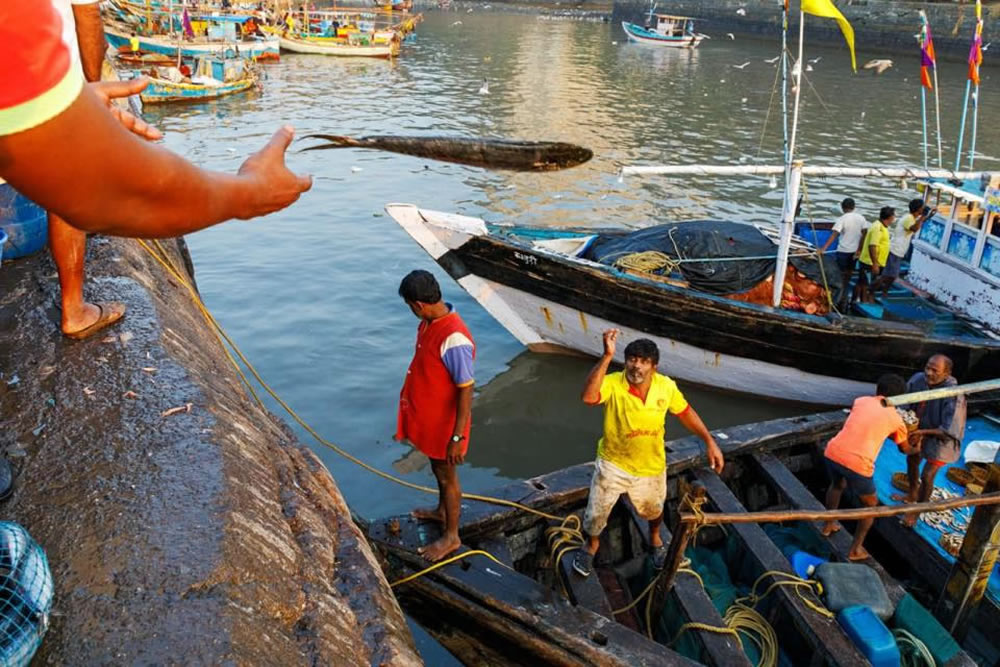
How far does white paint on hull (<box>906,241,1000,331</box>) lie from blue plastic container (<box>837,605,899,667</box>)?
5.35m

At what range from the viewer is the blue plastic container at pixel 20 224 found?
15.0ft

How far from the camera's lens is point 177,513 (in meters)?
2.59

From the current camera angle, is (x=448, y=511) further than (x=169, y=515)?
Yes

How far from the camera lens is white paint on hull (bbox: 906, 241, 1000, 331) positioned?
27.2 ft

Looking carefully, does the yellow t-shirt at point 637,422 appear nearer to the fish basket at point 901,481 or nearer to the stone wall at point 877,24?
the fish basket at point 901,481

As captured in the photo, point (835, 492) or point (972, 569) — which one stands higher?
point (972, 569)

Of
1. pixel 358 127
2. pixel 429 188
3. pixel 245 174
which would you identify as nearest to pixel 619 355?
pixel 245 174

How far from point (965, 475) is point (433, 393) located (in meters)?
4.96

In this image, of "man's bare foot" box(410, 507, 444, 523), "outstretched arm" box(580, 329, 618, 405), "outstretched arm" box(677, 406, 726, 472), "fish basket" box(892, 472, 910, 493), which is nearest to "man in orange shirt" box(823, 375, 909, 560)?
"fish basket" box(892, 472, 910, 493)

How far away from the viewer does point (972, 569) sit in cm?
459

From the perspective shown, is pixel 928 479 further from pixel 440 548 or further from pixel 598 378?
pixel 440 548

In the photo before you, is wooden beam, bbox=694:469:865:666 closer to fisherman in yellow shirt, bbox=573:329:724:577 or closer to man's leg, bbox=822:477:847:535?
fisherman in yellow shirt, bbox=573:329:724:577

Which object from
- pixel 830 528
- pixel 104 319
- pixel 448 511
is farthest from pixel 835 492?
pixel 104 319

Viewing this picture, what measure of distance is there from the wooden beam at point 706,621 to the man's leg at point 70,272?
3754 millimetres
